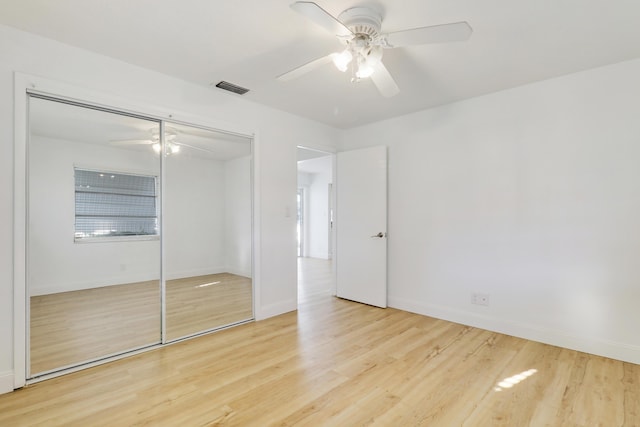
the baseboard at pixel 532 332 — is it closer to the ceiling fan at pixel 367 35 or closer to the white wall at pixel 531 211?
the white wall at pixel 531 211

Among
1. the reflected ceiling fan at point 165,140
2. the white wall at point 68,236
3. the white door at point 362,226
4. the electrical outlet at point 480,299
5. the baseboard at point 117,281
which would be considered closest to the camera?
the white wall at point 68,236

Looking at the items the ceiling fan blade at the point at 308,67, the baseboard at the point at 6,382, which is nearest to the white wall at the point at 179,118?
the baseboard at the point at 6,382

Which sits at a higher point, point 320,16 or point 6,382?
point 320,16

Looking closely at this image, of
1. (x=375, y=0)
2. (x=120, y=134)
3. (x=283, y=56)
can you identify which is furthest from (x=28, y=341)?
(x=375, y=0)

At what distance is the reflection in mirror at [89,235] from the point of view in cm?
234

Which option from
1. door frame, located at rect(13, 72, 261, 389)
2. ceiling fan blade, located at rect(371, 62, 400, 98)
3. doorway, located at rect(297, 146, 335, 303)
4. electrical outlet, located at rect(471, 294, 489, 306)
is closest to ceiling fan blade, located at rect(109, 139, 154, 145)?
door frame, located at rect(13, 72, 261, 389)

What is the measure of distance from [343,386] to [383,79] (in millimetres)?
2139

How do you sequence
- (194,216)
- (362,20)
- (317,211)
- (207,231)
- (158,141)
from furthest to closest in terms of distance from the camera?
(317,211) → (207,231) → (194,216) → (158,141) → (362,20)

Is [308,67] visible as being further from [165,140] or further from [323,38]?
[165,140]

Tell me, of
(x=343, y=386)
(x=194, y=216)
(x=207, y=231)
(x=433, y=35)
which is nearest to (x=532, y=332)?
(x=343, y=386)

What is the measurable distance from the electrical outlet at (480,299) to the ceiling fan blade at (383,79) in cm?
228

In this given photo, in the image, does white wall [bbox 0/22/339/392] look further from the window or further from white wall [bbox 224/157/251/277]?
the window

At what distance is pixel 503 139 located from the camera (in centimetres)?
307

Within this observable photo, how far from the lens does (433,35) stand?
1.66 m
